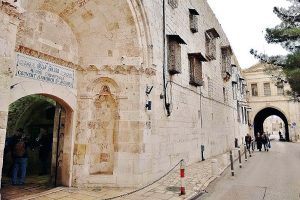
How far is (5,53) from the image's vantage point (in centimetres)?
444

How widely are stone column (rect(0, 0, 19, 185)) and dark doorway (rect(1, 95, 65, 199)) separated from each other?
2941mm

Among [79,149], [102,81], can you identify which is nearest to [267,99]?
[102,81]

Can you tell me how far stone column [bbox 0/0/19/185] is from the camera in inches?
171

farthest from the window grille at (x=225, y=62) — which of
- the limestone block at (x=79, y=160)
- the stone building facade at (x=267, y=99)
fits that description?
the stone building facade at (x=267, y=99)

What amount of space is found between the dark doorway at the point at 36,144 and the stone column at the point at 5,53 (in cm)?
294

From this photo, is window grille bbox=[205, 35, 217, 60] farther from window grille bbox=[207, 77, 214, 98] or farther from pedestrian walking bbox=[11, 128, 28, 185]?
pedestrian walking bbox=[11, 128, 28, 185]

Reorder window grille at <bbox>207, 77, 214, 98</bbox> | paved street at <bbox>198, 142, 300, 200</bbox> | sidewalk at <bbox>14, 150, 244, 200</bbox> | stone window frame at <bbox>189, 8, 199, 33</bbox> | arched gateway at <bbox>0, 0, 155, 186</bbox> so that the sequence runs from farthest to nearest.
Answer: window grille at <bbox>207, 77, 214, 98</bbox>
stone window frame at <bbox>189, 8, 199, 33</bbox>
arched gateway at <bbox>0, 0, 155, 186</bbox>
paved street at <bbox>198, 142, 300, 200</bbox>
sidewalk at <bbox>14, 150, 244, 200</bbox>

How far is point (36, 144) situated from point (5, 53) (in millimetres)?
6168

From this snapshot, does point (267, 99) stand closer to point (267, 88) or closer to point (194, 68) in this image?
point (267, 88)

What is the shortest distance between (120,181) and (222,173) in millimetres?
4519

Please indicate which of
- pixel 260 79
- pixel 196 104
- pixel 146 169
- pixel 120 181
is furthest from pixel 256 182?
pixel 260 79

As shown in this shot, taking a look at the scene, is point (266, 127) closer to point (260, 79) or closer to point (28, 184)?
point (260, 79)

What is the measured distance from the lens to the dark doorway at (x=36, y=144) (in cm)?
766

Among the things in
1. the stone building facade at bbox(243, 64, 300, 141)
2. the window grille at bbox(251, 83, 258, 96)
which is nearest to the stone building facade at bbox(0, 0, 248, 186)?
the stone building facade at bbox(243, 64, 300, 141)
